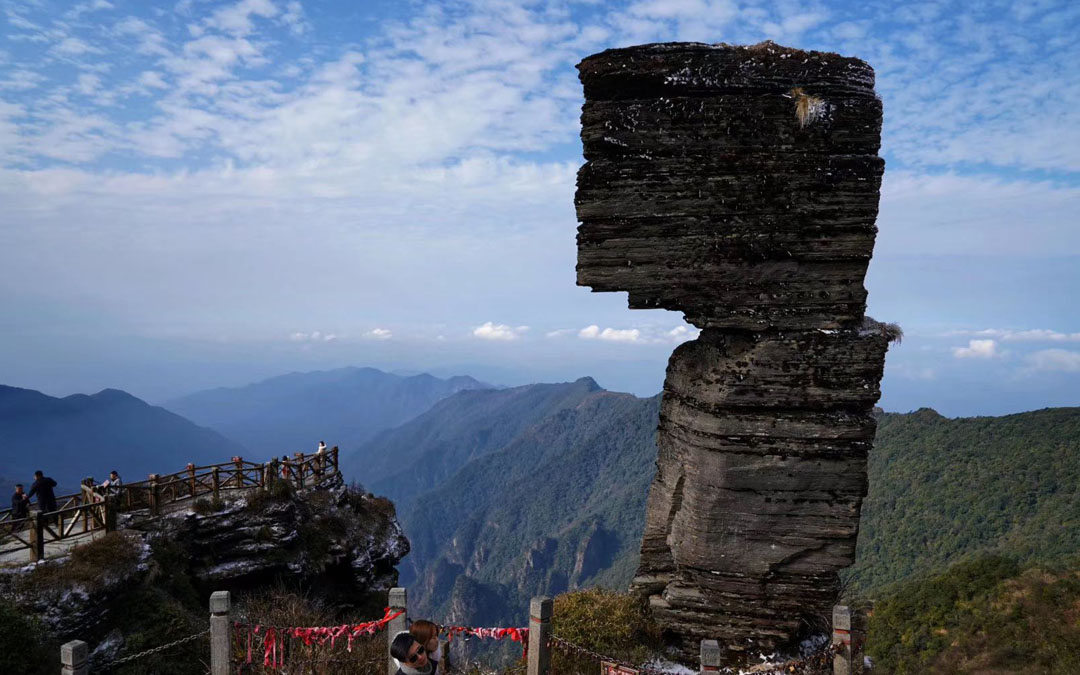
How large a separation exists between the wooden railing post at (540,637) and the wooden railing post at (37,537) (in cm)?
1371

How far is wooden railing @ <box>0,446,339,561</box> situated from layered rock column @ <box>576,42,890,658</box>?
44.1 ft

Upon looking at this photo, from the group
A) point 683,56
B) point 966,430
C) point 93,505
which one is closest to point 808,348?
point 683,56

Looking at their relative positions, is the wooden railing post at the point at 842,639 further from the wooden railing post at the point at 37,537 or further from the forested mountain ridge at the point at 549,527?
the forested mountain ridge at the point at 549,527

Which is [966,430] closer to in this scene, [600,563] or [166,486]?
[600,563]

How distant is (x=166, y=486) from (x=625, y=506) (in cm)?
11627

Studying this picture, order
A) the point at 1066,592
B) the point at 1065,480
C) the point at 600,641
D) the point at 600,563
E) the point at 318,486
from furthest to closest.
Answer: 1. the point at 600,563
2. the point at 1065,480
3. the point at 1066,592
4. the point at 318,486
5. the point at 600,641

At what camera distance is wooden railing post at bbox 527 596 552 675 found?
9148 millimetres

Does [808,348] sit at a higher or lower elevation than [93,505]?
Result: higher

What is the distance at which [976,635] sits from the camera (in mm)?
37938

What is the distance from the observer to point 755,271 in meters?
11.2

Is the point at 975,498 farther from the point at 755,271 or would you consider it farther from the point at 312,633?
the point at 312,633

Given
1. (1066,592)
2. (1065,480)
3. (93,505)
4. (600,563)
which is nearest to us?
(93,505)

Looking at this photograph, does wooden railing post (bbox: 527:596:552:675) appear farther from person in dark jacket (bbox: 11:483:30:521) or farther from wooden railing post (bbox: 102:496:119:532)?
person in dark jacket (bbox: 11:483:30:521)

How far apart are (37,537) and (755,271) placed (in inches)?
683
